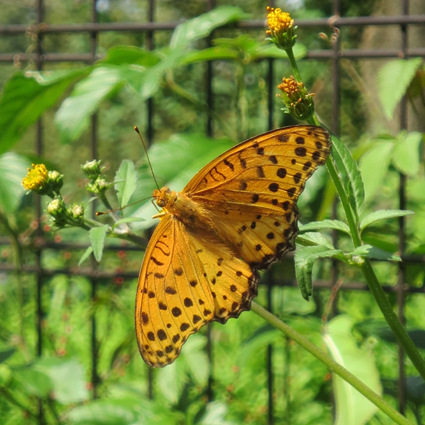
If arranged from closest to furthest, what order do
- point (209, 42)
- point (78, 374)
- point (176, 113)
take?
point (78, 374)
point (209, 42)
point (176, 113)

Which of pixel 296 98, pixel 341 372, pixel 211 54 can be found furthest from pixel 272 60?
pixel 341 372

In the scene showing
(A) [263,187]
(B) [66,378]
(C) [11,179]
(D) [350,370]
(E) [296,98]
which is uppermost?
(E) [296,98]

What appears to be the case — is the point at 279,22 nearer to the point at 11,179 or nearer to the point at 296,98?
the point at 296,98

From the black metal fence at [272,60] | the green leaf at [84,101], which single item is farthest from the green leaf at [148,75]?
the black metal fence at [272,60]

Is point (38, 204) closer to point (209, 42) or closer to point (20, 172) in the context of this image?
point (20, 172)

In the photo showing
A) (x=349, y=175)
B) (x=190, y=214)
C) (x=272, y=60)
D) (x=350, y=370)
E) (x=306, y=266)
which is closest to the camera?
(x=306, y=266)

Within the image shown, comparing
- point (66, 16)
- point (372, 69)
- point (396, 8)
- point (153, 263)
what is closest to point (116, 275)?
point (153, 263)

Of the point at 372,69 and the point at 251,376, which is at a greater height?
the point at 372,69
